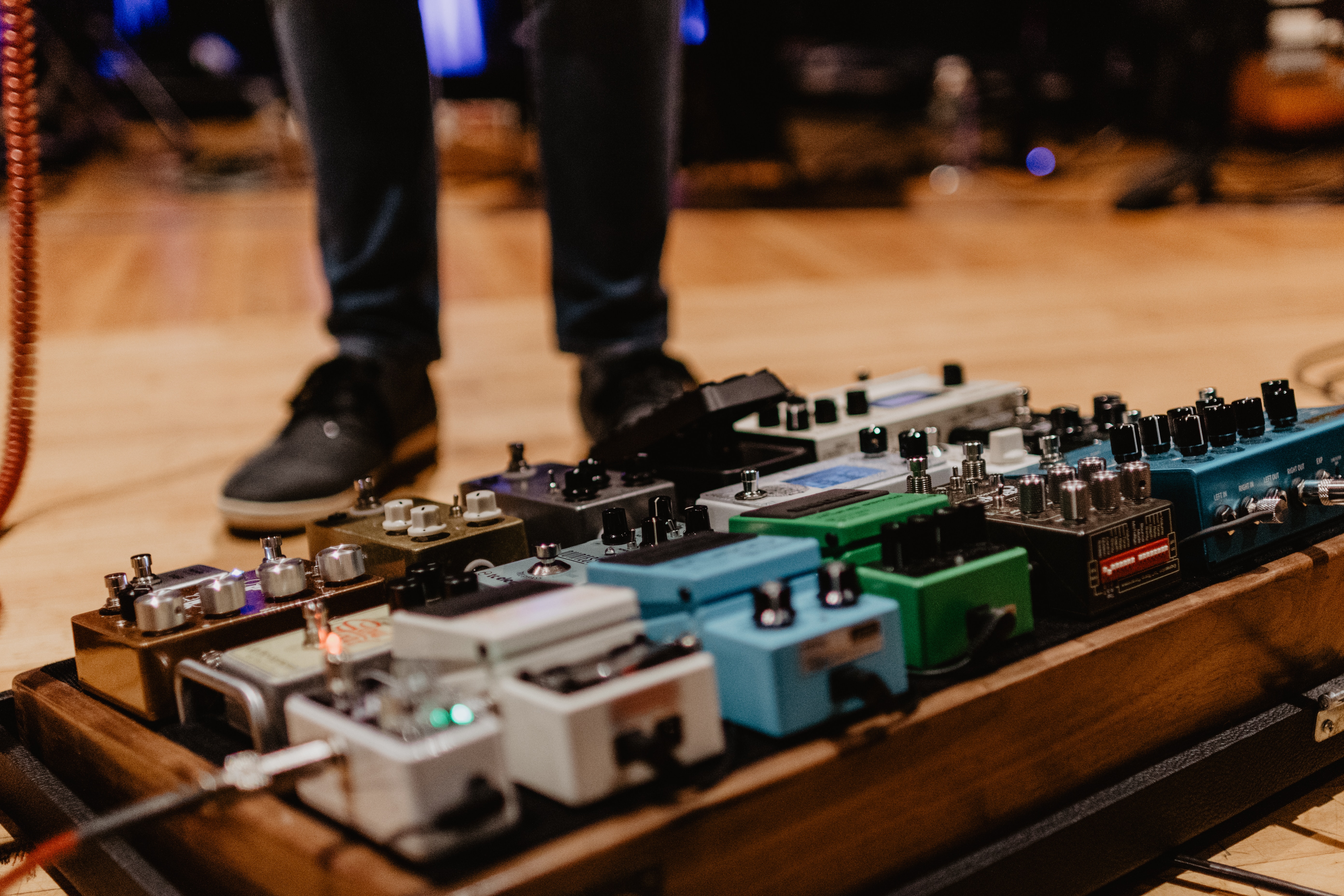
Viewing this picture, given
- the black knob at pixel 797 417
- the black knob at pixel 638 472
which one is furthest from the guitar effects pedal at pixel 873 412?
the black knob at pixel 638 472

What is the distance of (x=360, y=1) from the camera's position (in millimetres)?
1314

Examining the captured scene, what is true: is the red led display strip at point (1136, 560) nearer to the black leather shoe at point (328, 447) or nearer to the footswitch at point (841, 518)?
the footswitch at point (841, 518)

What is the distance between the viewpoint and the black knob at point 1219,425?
2.82 ft

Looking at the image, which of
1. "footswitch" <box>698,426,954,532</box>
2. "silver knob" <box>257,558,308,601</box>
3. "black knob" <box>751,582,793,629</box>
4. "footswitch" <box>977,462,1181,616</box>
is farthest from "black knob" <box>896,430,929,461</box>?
"silver knob" <box>257,558,308,601</box>

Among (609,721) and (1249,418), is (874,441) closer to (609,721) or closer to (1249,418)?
(1249,418)

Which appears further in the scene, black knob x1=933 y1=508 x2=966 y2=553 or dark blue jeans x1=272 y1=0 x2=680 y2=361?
dark blue jeans x1=272 y1=0 x2=680 y2=361

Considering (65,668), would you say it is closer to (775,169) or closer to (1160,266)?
(1160,266)

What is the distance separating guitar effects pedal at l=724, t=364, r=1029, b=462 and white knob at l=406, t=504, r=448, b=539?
0.31 metres

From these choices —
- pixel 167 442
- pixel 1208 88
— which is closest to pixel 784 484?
pixel 167 442

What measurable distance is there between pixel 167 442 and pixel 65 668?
3.40ft

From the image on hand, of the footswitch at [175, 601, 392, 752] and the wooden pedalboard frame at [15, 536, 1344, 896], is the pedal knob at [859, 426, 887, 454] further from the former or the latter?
the footswitch at [175, 601, 392, 752]

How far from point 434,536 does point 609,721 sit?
0.35 metres

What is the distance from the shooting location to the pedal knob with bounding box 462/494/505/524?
864 mm

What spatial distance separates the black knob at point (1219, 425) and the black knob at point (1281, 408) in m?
0.07
